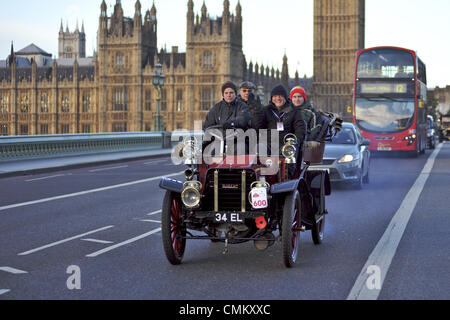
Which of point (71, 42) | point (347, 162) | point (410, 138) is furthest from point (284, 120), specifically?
point (71, 42)

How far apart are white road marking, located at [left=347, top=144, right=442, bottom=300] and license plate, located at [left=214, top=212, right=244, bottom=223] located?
1167 millimetres

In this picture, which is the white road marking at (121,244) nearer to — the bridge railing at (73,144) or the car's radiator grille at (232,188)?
the car's radiator grille at (232,188)

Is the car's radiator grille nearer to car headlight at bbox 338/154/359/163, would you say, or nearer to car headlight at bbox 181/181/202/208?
car headlight at bbox 181/181/202/208

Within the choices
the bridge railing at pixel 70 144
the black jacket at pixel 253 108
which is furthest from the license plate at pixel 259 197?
the bridge railing at pixel 70 144

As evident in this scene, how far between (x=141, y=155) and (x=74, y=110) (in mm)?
72949

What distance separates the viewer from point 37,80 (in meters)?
103

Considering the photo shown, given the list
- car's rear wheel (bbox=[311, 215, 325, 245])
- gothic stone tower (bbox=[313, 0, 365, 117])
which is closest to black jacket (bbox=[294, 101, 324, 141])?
car's rear wheel (bbox=[311, 215, 325, 245])

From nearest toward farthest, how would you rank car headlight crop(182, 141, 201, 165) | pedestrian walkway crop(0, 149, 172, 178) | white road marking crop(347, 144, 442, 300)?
white road marking crop(347, 144, 442, 300) < car headlight crop(182, 141, 201, 165) < pedestrian walkway crop(0, 149, 172, 178)

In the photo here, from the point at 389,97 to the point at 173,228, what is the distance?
72.3 ft

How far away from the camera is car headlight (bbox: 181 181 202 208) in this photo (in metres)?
6.66

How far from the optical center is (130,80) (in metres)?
98.4

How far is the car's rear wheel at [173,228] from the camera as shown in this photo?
6.63 m
